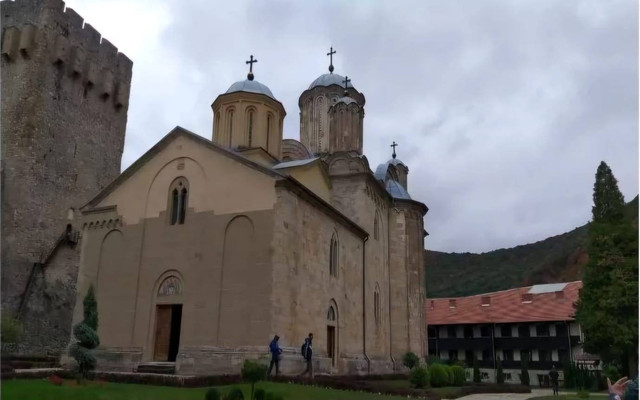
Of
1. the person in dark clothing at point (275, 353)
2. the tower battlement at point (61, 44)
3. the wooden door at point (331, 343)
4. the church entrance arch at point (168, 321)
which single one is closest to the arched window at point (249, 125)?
the church entrance arch at point (168, 321)

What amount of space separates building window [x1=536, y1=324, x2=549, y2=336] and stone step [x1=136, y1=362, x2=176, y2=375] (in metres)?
34.0

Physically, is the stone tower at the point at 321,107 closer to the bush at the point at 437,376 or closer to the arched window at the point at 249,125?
the arched window at the point at 249,125

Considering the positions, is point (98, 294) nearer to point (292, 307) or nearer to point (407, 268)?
point (292, 307)

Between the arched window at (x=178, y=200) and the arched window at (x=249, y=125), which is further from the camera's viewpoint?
the arched window at (x=249, y=125)

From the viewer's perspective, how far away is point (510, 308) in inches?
1827

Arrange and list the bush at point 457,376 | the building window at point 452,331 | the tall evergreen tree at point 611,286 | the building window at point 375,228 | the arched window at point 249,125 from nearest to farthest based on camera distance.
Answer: the tall evergreen tree at point 611,286 < the arched window at point 249,125 < the bush at point 457,376 < the building window at point 375,228 < the building window at point 452,331

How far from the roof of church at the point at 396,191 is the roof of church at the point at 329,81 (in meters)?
6.85

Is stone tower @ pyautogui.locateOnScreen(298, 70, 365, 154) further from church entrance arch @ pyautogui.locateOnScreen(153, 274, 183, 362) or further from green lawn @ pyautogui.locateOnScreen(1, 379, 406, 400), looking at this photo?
green lawn @ pyautogui.locateOnScreen(1, 379, 406, 400)

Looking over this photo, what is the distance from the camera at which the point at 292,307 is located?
57.3ft

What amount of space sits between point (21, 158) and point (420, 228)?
2170 centimetres

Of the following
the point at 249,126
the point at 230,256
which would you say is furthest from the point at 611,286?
the point at 249,126

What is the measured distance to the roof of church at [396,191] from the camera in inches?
1187

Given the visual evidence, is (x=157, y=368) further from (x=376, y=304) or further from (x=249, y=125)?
(x=376, y=304)

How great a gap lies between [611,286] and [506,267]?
226 ft
